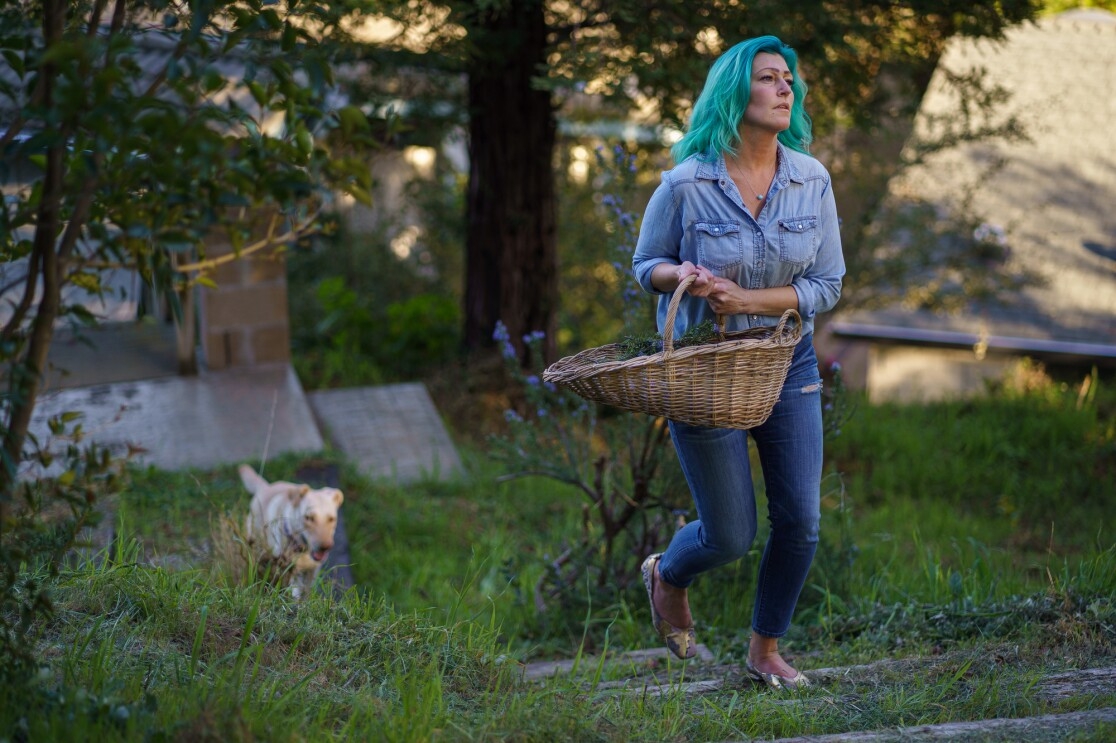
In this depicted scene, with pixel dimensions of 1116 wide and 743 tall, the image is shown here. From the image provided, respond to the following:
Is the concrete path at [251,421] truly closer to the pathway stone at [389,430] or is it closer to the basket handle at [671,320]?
the pathway stone at [389,430]

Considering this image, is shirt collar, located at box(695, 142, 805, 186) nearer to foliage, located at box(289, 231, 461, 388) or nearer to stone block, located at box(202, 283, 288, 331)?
stone block, located at box(202, 283, 288, 331)

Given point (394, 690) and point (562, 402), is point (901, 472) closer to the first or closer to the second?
point (562, 402)

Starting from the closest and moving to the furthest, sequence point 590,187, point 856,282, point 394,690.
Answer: point 394,690, point 856,282, point 590,187

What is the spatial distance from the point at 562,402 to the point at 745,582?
1.09 metres

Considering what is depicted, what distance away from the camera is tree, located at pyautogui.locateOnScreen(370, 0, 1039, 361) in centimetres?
574

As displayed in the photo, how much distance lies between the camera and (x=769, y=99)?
303 centimetres

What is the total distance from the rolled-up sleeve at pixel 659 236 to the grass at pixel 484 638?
1.07 metres

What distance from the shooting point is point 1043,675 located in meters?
3.07

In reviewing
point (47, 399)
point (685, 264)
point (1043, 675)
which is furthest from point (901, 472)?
point (47, 399)

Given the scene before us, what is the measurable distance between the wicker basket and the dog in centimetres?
145

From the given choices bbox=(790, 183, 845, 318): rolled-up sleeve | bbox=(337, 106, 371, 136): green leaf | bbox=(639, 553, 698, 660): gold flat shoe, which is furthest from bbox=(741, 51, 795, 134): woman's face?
bbox=(639, 553, 698, 660): gold flat shoe

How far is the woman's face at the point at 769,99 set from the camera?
303 centimetres

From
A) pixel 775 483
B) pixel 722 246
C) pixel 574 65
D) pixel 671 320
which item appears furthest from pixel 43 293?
pixel 574 65

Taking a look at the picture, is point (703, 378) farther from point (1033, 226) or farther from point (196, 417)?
point (1033, 226)
